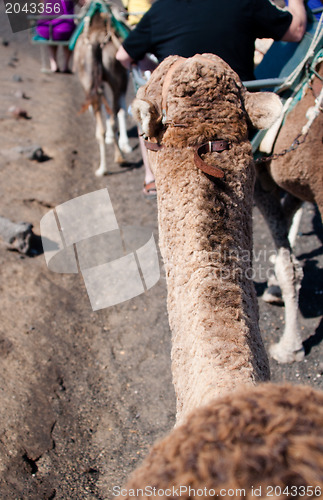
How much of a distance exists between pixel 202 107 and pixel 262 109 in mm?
311

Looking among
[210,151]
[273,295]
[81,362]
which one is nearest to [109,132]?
[273,295]

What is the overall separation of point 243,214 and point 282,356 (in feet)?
7.87

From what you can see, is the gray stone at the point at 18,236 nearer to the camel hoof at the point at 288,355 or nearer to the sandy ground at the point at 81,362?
the sandy ground at the point at 81,362

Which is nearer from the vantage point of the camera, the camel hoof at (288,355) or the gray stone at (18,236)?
the camel hoof at (288,355)

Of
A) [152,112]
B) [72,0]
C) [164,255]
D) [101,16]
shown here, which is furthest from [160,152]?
[72,0]

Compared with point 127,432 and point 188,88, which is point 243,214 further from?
point 127,432

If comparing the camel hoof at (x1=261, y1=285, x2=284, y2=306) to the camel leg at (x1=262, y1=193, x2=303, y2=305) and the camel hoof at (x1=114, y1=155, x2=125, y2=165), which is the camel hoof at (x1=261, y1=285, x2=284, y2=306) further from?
the camel hoof at (x1=114, y1=155, x2=125, y2=165)

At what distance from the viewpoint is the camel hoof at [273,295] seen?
4.55 meters

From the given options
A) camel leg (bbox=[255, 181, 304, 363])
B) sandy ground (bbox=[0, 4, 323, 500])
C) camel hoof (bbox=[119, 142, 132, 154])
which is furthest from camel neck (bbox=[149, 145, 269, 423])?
camel hoof (bbox=[119, 142, 132, 154])

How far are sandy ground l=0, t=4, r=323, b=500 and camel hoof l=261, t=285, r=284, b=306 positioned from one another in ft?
0.25

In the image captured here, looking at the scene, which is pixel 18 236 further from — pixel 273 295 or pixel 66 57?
pixel 66 57

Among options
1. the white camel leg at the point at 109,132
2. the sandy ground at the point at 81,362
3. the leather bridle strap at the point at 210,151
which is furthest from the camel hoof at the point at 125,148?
the leather bridle strap at the point at 210,151

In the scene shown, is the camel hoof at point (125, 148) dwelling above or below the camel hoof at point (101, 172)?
below

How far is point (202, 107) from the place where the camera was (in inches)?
72.0
